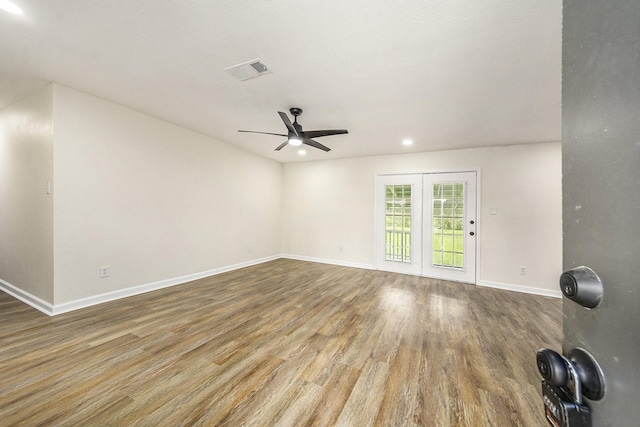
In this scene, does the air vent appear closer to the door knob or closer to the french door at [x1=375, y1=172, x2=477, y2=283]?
the door knob

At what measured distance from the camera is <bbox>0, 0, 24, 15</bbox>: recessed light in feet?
5.38

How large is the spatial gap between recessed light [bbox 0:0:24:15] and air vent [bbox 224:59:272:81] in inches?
53.7

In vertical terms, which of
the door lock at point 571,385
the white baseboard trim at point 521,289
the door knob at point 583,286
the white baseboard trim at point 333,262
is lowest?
A: the white baseboard trim at point 521,289

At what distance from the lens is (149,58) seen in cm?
218

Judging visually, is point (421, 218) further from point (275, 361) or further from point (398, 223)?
point (275, 361)

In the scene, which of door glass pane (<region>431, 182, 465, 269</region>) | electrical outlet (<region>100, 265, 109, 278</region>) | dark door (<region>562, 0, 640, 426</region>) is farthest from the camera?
door glass pane (<region>431, 182, 465, 269</region>)

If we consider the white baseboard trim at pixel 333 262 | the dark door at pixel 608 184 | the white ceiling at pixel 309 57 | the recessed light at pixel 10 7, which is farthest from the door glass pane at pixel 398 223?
the recessed light at pixel 10 7

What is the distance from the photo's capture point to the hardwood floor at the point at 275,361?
1.50 meters

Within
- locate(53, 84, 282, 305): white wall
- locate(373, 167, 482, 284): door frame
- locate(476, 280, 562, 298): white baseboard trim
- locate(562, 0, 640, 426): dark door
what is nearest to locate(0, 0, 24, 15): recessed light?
locate(53, 84, 282, 305): white wall

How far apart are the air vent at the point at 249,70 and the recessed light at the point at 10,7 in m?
1.36

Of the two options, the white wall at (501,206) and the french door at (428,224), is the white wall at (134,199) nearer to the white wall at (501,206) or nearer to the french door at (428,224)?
the white wall at (501,206)

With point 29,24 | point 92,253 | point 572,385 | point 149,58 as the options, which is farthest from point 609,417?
point 92,253

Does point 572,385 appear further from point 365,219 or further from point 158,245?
point 365,219

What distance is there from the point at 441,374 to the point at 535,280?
337cm
